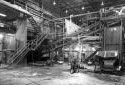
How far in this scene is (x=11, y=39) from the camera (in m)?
11.1

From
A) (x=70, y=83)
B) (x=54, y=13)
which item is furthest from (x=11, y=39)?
(x=70, y=83)

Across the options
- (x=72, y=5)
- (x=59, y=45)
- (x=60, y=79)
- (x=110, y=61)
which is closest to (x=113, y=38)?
(x=110, y=61)

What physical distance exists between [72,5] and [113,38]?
366 inches

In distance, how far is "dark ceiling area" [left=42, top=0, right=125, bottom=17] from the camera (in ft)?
46.5

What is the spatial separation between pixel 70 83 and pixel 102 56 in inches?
125

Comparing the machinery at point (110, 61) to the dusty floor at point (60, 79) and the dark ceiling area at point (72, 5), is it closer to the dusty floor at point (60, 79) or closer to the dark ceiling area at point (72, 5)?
the dusty floor at point (60, 79)

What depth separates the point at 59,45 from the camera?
35.6 ft

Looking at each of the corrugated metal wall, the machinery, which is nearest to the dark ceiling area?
the corrugated metal wall

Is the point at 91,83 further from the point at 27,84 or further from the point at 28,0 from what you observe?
the point at 28,0

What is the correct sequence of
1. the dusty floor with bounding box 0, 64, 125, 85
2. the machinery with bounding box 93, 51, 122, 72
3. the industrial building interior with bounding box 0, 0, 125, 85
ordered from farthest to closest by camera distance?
the machinery with bounding box 93, 51, 122, 72, the industrial building interior with bounding box 0, 0, 125, 85, the dusty floor with bounding box 0, 64, 125, 85

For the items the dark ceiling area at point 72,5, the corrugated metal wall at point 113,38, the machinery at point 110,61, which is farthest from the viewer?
the dark ceiling area at point 72,5

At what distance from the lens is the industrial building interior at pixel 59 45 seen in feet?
20.3

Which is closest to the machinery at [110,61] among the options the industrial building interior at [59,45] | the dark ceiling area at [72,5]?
the industrial building interior at [59,45]

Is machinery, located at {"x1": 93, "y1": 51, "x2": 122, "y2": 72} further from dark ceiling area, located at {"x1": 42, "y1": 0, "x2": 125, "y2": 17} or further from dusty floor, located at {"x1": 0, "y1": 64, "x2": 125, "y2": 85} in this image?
dark ceiling area, located at {"x1": 42, "y1": 0, "x2": 125, "y2": 17}
